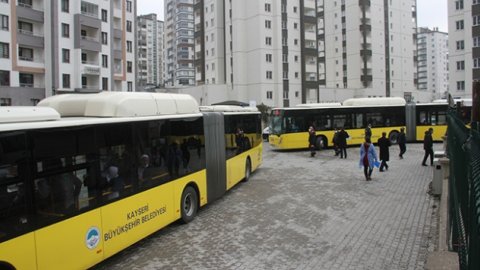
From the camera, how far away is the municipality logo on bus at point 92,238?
6.89m

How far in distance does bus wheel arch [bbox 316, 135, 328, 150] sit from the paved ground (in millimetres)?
11314

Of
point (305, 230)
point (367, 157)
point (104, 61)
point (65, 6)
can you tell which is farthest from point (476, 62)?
point (305, 230)

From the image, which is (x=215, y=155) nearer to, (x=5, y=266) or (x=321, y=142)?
(x=5, y=266)

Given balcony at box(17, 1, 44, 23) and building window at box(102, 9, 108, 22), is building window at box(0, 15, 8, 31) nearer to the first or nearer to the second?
balcony at box(17, 1, 44, 23)

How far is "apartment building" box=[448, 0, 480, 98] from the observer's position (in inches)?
2021

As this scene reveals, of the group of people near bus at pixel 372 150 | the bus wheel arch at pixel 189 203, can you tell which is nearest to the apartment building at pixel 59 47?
the group of people near bus at pixel 372 150

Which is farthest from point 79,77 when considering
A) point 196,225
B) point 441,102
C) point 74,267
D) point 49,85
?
point 74,267

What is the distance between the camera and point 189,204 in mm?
11000

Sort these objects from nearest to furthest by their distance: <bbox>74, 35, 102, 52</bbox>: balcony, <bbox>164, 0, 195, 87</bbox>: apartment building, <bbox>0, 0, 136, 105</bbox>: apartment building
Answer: <bbox>0, 0, 136, 105</bbox>: apartment building → <bbox>74, 35, 102, 52</bbox>: balcony → <bbox>164, 0, 195, 87</bbox>: apartment building

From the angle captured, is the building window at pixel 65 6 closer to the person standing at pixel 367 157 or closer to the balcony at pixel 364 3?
the person standing at pixel 367 157

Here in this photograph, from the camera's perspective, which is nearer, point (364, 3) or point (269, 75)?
point (269, 75)

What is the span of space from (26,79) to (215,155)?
135ft

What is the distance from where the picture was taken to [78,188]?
22.1 feet

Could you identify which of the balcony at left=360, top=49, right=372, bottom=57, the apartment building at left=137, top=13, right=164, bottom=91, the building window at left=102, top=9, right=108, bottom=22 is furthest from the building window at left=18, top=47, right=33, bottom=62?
the apartment building at left=137, top=13, right=164, bottom=91
